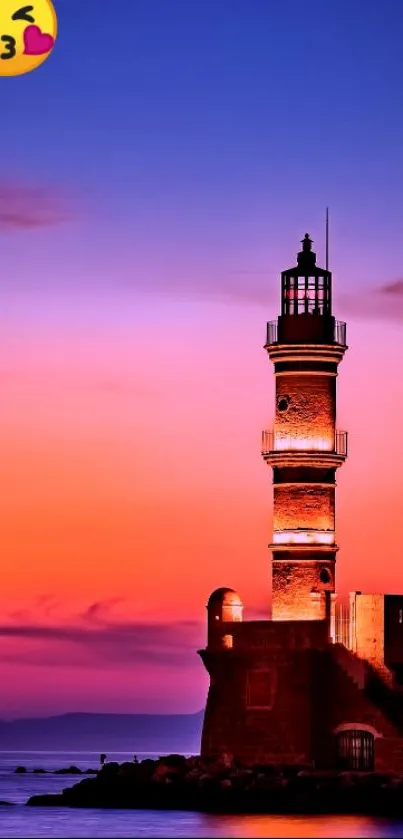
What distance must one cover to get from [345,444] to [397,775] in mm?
10397

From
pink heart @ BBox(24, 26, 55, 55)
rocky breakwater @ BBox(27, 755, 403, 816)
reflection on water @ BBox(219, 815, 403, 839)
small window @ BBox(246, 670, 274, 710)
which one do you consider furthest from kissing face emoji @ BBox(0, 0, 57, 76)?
small window @ BBox(246, 670, 274, 710)

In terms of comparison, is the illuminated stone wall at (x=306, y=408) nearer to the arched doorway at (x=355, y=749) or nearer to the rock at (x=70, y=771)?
the arched doorway at (x=355, y=749)

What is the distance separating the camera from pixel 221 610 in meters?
76.1

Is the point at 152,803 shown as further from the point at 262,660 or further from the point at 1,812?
the point at 1,812

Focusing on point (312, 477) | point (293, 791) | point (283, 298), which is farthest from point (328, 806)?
point (283, 298)

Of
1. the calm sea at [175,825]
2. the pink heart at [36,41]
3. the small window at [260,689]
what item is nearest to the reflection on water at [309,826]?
the calm sea at [175,825]

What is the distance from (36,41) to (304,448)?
33627 millimetres

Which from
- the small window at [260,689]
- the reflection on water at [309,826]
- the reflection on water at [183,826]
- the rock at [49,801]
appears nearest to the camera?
the reflection on water at [309,826]

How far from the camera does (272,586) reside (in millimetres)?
75312

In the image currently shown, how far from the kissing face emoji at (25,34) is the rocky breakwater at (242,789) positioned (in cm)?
3257

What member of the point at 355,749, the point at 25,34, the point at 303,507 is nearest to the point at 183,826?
the point at 355,749

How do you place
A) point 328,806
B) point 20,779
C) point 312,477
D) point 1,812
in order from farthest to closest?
1. point 20,779
2. point 1,812
3. point 312,477
4. point 328,806

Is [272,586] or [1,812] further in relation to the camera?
[1,812]

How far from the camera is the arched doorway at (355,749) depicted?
73.3 meters
